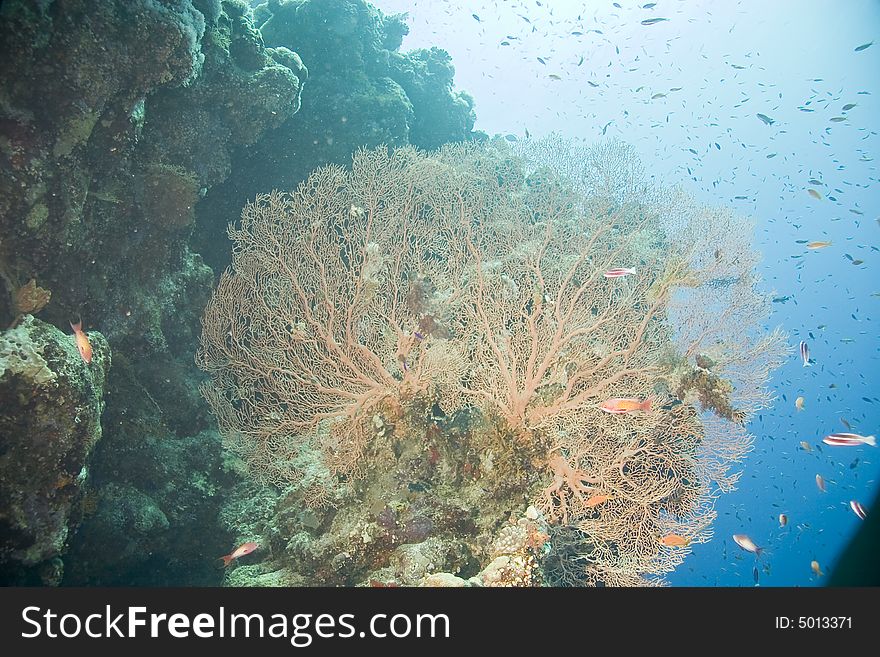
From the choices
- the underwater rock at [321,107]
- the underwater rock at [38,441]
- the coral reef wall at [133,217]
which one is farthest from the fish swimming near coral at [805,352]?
the underwater rock at [38,441]

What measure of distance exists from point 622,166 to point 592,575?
5886mm

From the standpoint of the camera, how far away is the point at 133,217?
6008 mm

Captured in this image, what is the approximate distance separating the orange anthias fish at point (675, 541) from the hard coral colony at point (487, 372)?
0.02 metres

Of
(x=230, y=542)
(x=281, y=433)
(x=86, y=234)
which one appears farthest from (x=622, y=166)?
(x=230, y=542)

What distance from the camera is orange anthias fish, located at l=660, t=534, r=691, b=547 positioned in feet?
15.1

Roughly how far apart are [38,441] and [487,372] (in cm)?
444

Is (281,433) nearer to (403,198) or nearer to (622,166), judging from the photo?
(403,198)

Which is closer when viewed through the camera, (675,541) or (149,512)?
(675,541)

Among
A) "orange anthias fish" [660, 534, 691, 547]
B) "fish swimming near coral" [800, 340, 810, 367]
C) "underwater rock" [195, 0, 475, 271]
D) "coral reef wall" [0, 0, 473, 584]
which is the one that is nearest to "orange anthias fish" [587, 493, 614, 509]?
"orange anthias fish" [660, 534, 691, 547]

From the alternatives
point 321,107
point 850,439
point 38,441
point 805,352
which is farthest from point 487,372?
point 321,107

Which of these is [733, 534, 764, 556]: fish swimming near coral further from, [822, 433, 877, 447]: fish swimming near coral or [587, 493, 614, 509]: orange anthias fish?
[587, 493, 614, 509]: orange anthias fish

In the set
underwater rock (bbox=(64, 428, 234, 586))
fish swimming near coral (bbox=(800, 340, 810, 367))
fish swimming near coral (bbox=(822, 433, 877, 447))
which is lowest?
underwater rock (bbox=(64, 428, 234, 586))

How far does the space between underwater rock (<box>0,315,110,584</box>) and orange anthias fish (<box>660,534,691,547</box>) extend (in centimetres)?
608

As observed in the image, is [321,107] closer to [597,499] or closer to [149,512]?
[149,512]
